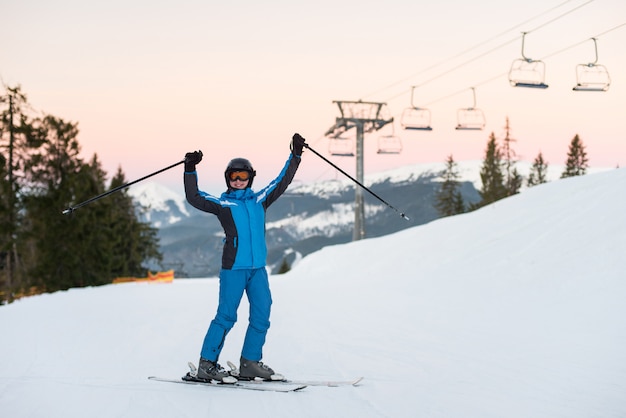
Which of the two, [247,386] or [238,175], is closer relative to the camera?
[247,386]

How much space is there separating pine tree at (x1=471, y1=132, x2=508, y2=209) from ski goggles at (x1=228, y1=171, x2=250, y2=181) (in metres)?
65.9

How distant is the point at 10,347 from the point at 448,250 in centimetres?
1186

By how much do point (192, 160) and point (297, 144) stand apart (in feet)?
3.41

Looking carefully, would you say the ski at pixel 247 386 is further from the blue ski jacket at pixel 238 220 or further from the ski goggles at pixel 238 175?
the ski goggles at pixel 238 175

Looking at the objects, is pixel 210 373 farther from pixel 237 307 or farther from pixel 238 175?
pixel 238 175

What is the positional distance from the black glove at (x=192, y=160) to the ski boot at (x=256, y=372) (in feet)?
6.18

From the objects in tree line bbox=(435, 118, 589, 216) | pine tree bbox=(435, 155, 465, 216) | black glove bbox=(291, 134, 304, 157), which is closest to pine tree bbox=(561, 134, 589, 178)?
tree line bbox=(435, 118, 589, 216)

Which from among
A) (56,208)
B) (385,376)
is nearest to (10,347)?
(385,376)

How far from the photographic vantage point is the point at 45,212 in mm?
34812

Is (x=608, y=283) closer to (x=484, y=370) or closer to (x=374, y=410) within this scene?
(x=484, y=370)

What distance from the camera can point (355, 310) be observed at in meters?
10.5

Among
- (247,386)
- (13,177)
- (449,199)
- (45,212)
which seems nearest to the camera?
(247,386)

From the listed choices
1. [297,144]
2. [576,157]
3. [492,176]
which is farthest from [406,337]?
[576,157]

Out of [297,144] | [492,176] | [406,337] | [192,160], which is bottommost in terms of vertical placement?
[406,337]
